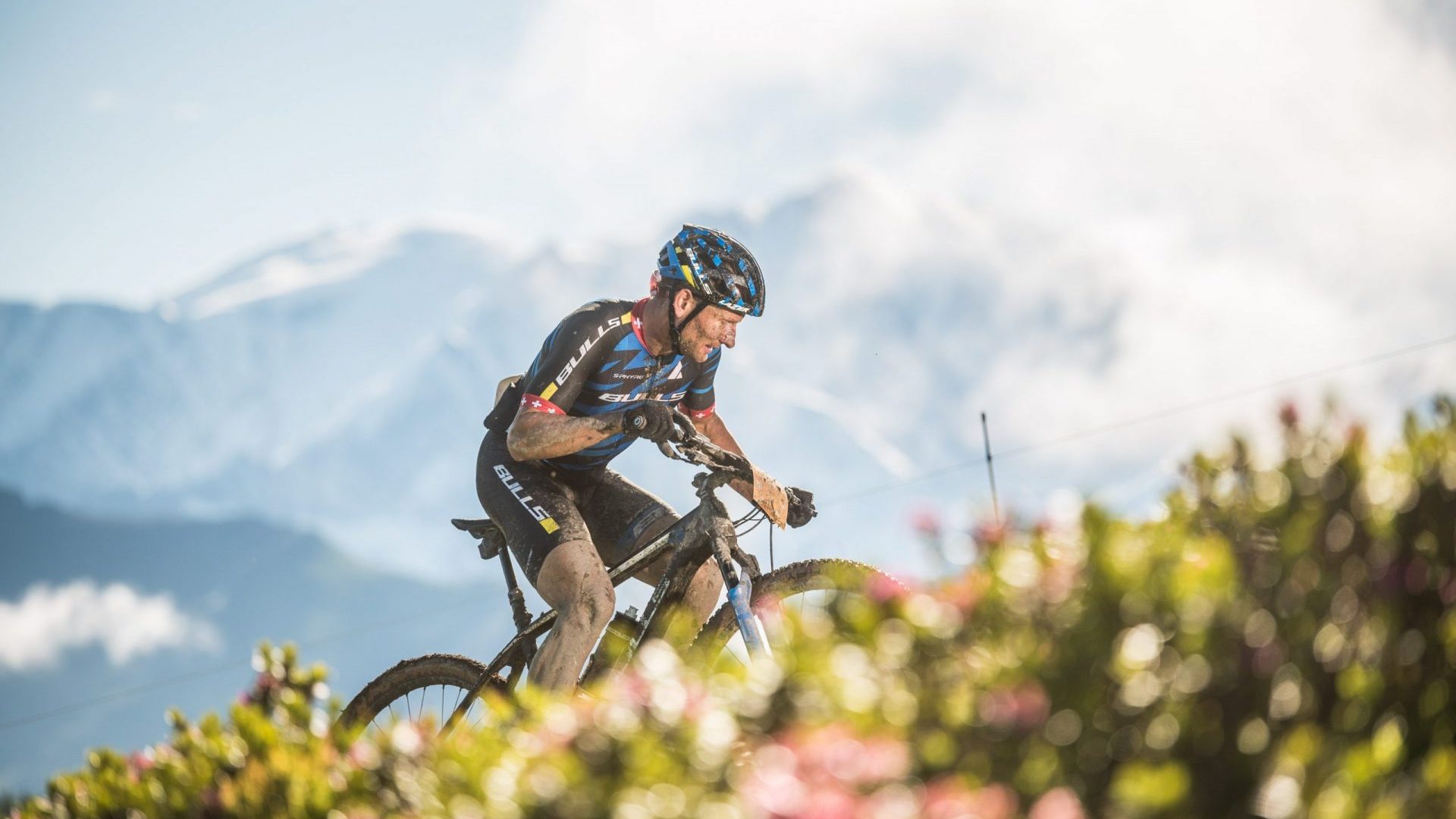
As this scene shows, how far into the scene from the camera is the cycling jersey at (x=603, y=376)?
709cm

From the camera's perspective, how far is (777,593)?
262 inches

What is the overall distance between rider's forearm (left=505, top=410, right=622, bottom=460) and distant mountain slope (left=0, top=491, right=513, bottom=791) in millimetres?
125399

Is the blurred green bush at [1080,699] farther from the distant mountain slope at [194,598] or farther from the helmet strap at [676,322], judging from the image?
the distant mountain slope at [194,598]

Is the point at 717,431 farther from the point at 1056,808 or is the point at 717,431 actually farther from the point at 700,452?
the point at 1056,808

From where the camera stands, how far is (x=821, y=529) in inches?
5017

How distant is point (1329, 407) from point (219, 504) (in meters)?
124

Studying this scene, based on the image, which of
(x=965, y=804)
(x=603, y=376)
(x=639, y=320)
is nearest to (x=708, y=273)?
(x=639, y=320)

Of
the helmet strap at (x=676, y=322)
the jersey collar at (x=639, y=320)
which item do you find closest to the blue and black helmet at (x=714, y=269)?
the helmet strap at (x=676, y=322)

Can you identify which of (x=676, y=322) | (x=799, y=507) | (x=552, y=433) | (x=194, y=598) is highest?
(x=194, y=598)

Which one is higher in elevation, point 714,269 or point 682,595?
point 714,269

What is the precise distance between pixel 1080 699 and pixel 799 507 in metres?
4.54

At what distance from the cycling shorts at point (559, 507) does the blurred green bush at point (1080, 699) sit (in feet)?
11.9

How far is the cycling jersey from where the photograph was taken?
23.3ft

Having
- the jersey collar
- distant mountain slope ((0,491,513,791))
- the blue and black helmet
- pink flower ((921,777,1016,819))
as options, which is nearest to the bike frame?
the jersey collar
